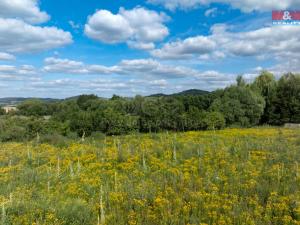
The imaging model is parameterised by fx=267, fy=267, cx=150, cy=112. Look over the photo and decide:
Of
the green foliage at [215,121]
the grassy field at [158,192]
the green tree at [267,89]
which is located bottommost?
the green foliage at [215,121]

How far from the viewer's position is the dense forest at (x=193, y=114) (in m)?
35.4

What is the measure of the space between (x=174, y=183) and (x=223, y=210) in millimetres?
1722

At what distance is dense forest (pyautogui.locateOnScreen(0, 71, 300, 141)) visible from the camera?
35438 millimetres

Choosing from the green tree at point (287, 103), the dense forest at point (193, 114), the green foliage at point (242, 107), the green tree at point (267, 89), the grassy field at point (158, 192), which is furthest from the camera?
the green tree at point (267, 89)

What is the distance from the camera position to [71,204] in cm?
509

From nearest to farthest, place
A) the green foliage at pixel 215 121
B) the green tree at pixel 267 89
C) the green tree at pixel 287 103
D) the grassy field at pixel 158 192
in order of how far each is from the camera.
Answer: the grassy field at pixel 158 192 → the green foliage at pixel 215 121 → the green tree at pixel 287 103 → the green tree at pixel 267 89

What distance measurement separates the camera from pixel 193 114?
124 ft

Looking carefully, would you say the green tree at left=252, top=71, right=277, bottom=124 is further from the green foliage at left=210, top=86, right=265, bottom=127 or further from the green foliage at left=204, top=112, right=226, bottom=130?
the green foliage at left=204, top=112, right=226, bottom=130

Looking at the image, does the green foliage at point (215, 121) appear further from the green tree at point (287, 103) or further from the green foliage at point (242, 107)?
the green tree at point (287, 103)

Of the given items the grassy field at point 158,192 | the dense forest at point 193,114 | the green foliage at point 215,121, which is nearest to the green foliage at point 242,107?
the dense forest at point 193,114

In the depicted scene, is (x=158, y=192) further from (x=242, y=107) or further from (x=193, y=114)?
(x=242, y=107)

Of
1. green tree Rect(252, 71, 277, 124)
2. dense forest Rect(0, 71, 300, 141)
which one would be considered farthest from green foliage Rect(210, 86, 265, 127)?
green tree Rect(252, 71, 277, 124)

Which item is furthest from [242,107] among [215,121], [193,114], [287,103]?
[193,114]

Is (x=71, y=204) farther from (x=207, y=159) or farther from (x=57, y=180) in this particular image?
(x=207, y=159)
